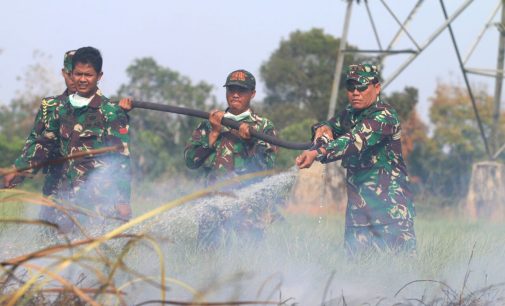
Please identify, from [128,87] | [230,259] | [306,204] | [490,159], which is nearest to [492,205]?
[490,159]

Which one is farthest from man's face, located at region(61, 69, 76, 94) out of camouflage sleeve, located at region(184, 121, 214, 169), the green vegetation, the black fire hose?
the green vegetation

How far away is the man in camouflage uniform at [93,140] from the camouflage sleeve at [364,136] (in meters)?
1.51

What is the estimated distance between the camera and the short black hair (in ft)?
23.2

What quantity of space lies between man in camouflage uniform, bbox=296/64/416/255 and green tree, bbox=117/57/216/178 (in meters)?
19.1

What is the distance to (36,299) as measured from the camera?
4125 mm

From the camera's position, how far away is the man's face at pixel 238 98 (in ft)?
24.9

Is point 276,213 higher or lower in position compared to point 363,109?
lower

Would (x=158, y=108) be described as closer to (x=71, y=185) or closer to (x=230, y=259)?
(x=71, y=185)

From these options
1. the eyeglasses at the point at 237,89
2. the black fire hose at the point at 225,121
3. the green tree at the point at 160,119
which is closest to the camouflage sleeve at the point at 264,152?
the eyeglasses at the point at 237,89

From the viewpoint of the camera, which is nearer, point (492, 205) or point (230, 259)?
point (230, 259)

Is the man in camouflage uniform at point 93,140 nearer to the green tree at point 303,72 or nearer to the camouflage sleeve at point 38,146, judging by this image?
the camouflage sleeve at point 38,146

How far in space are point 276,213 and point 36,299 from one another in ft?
11.5

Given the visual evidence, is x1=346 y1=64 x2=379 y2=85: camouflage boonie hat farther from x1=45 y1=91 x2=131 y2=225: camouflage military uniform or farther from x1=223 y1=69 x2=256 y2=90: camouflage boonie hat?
x1=45 y1=91 x2=131 y2=225: camouflage military uniform

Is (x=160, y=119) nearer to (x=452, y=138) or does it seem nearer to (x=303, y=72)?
(x=303, y=72)
